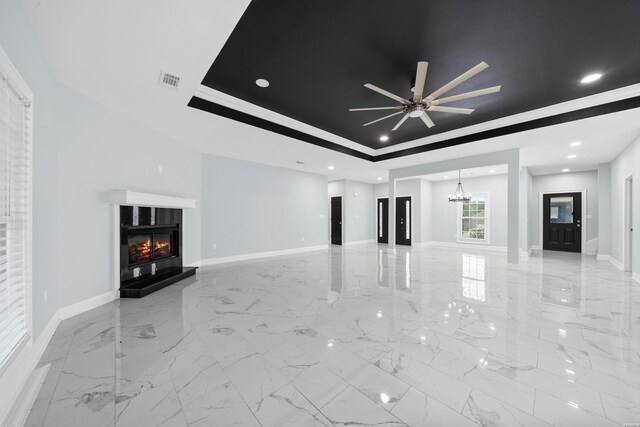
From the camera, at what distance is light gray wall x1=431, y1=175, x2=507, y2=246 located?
8430 mm

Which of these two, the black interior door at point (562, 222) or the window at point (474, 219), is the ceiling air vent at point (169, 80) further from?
the black interior door at point (562, 222)

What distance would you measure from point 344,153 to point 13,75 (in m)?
5.07

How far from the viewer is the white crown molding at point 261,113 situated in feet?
11.4

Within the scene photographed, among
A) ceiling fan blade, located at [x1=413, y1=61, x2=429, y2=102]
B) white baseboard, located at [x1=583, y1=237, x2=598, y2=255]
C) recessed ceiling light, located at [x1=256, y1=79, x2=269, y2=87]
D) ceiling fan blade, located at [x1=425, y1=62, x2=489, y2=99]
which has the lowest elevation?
white baseboard, located at [x1=583, y1=237, x2=598, y2=255]

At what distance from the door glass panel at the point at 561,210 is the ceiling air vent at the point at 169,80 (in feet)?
36.2

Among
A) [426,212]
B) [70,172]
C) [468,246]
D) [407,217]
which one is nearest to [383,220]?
[407,217]

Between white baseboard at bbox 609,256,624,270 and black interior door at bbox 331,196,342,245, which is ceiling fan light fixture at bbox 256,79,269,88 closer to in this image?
black interior door at bbox 331,196,342,245

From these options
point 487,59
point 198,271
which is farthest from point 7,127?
point 487,59

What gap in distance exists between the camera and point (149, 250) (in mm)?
4316

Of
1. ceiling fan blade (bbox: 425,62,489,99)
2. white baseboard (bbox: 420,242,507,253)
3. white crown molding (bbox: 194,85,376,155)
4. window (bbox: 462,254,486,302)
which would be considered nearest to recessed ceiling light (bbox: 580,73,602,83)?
ceiling fan blade (bbox: 425,62,489,99)

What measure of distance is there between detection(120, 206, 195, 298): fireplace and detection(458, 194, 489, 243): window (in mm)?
8929

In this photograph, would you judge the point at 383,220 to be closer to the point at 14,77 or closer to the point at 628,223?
the point at 628,223

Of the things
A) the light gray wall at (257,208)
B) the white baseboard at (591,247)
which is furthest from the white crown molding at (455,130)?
the white baseboard at (591,247)

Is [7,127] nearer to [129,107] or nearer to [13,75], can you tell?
[13,75]
